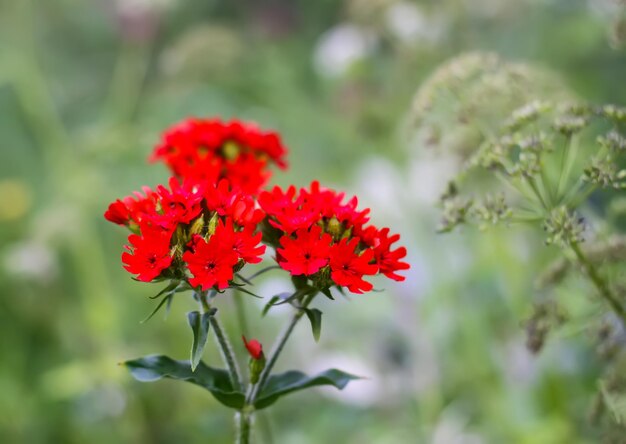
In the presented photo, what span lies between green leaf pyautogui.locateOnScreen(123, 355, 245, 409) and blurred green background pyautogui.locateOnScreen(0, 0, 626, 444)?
1.57 feet

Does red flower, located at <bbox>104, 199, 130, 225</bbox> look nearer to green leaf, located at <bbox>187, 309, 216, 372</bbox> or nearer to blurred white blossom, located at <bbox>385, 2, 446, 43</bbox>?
green leaf, located at <bbox>187, 309, 216, 372</bbox>

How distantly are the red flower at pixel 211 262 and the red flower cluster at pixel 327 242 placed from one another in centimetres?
5

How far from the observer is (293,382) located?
788 millimetres

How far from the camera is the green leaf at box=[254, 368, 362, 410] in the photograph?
75 cm

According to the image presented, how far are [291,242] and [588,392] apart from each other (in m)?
0.90

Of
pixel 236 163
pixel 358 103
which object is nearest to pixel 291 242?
pixel 236 163

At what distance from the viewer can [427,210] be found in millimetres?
1775

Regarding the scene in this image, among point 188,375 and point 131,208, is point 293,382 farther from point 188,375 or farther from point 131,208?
point 131,208

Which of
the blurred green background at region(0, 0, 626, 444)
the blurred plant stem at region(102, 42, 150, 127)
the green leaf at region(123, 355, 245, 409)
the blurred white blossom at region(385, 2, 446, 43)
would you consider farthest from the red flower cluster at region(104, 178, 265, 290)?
the blurred plant stem at region(102, 42, 150, 127)

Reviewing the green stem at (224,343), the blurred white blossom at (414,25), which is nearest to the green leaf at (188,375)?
the green stem at (224,343)

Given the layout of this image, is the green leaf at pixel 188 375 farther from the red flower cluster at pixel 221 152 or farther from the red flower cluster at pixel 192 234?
the red flower cluster at pixel 221 152

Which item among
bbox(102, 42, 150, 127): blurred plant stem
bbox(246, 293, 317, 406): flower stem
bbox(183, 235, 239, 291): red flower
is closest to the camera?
bbox(183, 235, 239, 291): red flower

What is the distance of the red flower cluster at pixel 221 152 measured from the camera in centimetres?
88

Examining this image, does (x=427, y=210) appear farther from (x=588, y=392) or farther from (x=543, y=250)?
(x=588, y=392)
